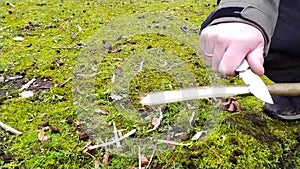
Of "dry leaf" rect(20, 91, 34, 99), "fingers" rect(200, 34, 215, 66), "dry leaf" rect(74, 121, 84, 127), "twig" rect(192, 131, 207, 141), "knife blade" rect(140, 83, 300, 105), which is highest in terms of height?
"fingers" rect(200, 34, 215, 66)

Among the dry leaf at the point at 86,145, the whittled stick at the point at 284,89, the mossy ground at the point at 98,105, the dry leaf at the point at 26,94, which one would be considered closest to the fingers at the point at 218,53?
the whittled stick at the point at 284,89

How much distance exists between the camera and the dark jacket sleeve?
2.67 feet

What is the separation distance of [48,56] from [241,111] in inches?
28.5

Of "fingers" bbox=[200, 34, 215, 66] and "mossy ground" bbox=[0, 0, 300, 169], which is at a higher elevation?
"fingers" bbox=[200, 34, 215, 66]

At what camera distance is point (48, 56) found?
1.65 m

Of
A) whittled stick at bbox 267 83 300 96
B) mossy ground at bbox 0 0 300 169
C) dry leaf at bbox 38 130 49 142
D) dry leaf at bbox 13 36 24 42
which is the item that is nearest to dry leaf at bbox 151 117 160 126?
mossy ground at bbox 0 0 300 169

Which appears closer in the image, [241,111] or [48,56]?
[241,111]

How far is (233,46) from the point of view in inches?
30.1

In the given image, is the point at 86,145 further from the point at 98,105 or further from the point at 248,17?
the point at 248,17

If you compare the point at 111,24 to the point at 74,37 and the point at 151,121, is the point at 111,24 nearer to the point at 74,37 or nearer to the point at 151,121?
the point at 74,37

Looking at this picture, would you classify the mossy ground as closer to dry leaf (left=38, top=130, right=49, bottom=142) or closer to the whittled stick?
dry leaf (left=38, top=130, right=49, bottom=142)

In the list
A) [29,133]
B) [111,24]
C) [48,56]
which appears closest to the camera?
[29,133]

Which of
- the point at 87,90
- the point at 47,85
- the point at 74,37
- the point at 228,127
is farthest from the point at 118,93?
the point at 74,37

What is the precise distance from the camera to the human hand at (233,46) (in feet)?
2.49
